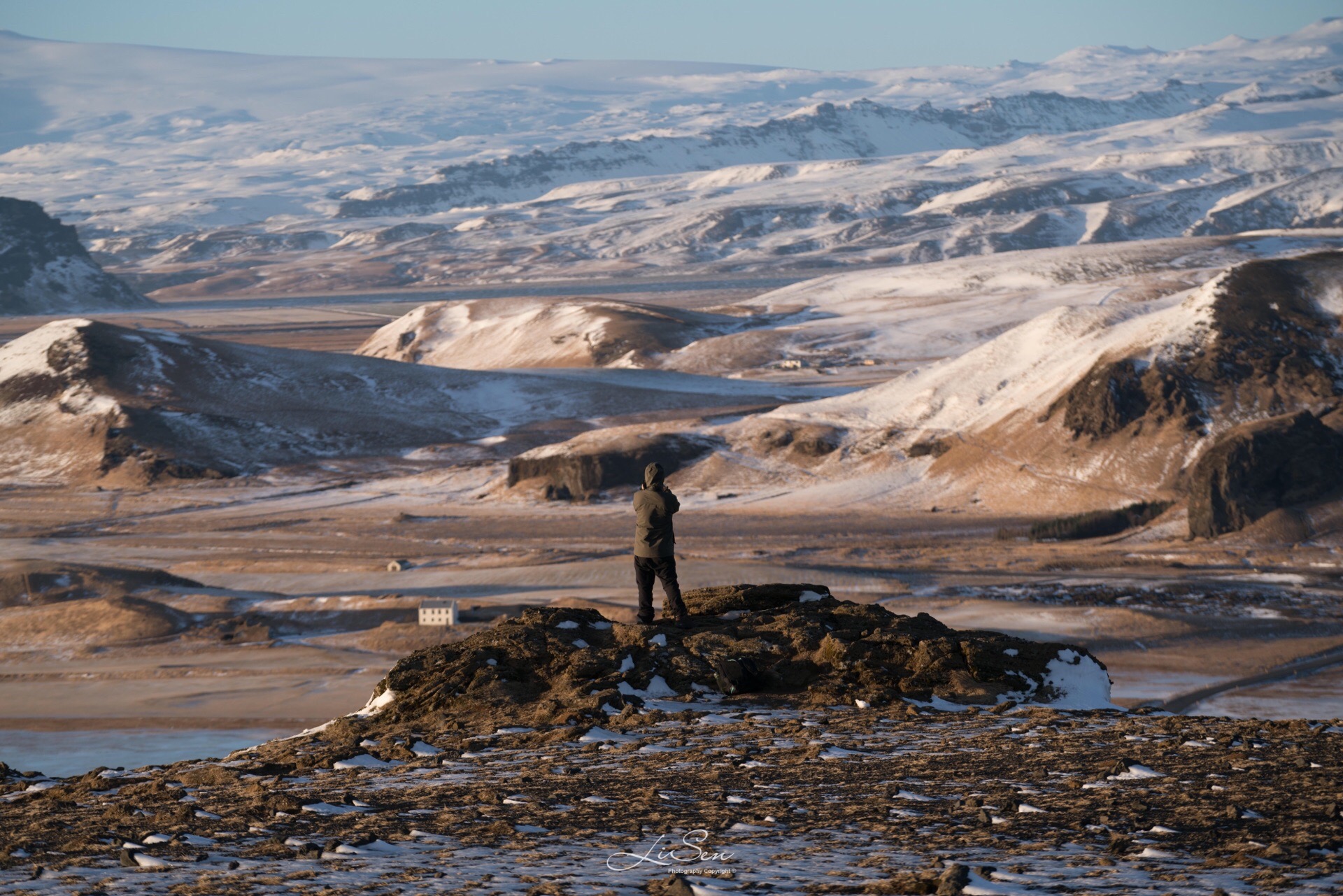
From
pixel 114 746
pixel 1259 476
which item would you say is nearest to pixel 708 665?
pixel 114 746

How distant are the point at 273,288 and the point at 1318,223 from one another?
117 metres

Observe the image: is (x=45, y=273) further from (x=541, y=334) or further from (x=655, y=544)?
(x=655, y=544)

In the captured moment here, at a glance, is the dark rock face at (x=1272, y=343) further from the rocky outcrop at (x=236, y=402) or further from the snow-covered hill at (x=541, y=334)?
the snow-covered hill at (x=541, y=334)

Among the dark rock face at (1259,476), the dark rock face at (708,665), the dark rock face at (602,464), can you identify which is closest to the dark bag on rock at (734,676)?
the dark rock face at (708,665)

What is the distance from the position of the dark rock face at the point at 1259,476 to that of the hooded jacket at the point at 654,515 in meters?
26.3

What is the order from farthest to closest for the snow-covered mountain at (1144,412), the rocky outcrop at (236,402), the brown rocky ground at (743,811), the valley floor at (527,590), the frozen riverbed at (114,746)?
the rocky outcrop at (236,402), the snow-covered mountain at (1144,412), the valley floor at (527,590), the frozen riverbed at (114,746), the brown rocky ground at (743,811)

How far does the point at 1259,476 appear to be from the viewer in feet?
116

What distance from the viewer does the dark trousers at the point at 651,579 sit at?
12180mm

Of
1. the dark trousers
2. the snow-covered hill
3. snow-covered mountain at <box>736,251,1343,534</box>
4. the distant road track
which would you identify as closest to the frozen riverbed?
the dark trousers

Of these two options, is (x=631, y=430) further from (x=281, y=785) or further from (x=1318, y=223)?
(x=1318, y=223)

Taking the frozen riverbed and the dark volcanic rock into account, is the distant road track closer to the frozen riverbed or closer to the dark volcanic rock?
the frozen riverbed

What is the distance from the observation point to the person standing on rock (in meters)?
11.9

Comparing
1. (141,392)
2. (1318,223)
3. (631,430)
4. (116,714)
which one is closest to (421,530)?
(631,430)

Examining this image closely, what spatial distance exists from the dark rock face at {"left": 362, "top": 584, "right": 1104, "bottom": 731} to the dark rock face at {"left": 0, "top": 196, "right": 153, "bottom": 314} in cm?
12784
